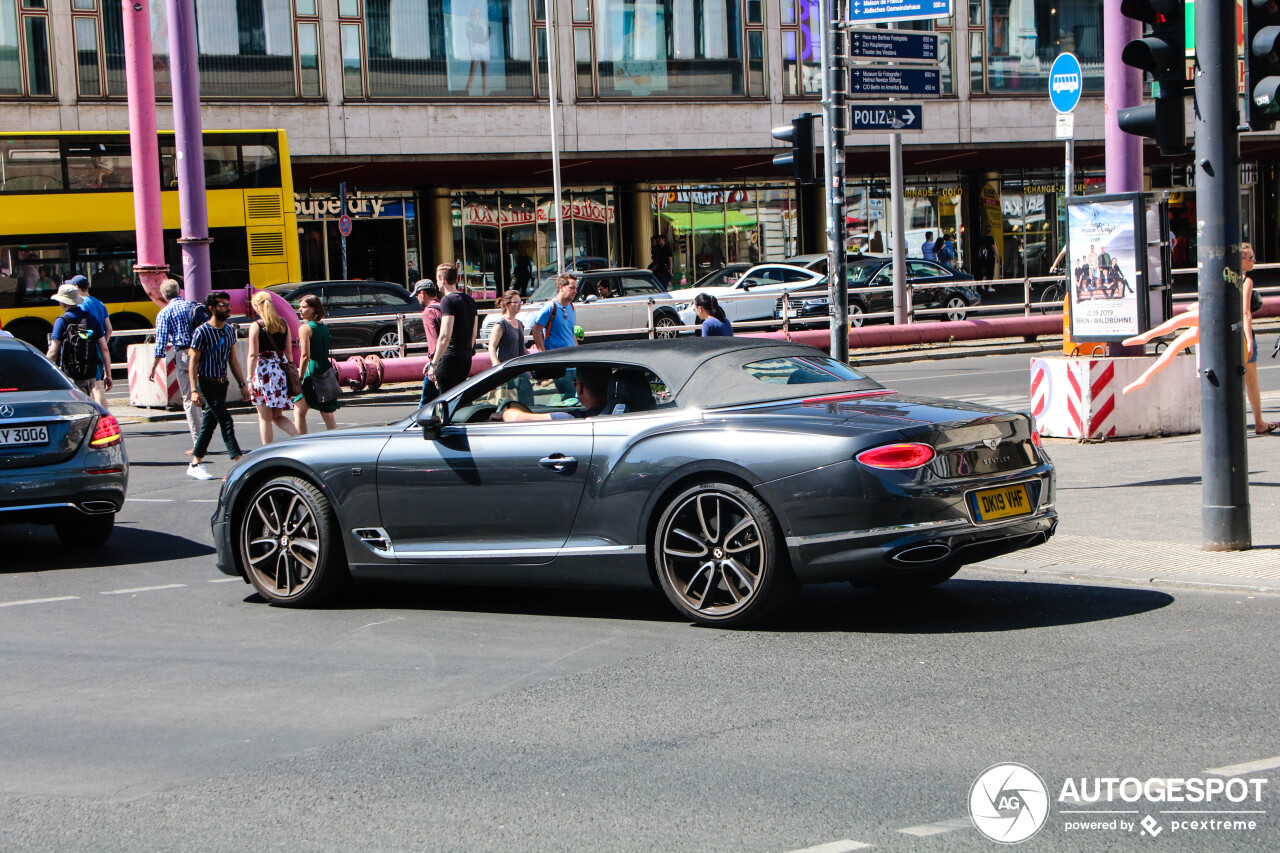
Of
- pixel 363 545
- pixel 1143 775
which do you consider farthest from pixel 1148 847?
pixel 363 545

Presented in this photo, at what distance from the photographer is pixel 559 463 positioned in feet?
22.7

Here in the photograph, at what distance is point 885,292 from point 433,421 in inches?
906

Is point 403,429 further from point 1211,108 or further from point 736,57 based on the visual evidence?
point 736,57

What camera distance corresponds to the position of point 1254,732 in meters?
4.80

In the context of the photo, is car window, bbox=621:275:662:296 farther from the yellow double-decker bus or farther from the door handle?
the door handle

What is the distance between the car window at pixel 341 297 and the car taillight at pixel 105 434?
694 inches

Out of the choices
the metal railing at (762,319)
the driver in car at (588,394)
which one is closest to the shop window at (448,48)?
the metal railing at (762,319)

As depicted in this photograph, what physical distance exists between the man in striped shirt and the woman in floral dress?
0.64 feet

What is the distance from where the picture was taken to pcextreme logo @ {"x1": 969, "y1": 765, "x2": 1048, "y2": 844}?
4000 mm

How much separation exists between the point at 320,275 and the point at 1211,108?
107 ft

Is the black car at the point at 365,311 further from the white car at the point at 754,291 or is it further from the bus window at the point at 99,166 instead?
the white car at the point at 754,291

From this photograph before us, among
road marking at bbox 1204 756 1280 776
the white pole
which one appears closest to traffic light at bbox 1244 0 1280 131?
road marking at bbox 1204 756 1280 776

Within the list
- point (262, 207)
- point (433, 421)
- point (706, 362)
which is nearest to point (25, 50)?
point (262, 207)

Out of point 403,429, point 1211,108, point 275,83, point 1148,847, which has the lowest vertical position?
point 1148,847
